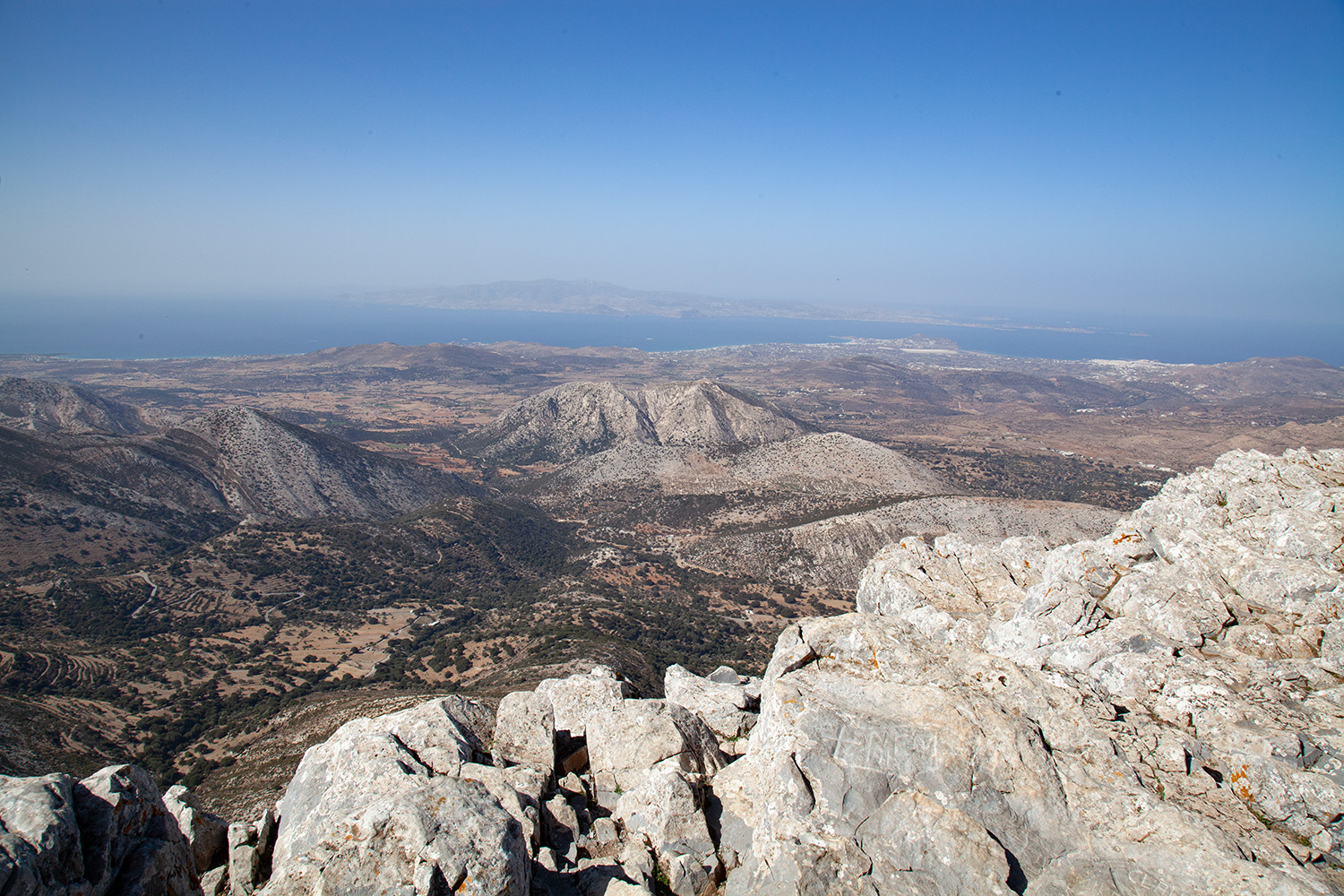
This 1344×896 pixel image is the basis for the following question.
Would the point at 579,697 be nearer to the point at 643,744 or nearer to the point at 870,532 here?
the point at 643,744

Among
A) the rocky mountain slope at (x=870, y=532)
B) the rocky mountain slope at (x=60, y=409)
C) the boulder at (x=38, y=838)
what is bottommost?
the rocky mountain slope at (x=870, y=532)

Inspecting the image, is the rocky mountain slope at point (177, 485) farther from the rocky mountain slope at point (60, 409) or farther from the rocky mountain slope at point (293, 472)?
the rocky mountain slope at point (60, 409)

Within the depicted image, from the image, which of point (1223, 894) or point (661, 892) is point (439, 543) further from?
point (1223, 894)

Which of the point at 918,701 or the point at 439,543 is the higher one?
the point at 918,701

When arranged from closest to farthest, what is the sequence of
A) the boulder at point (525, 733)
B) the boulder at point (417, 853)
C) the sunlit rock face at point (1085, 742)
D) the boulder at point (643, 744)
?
the boulder at point (417, 853)
the sunlit rock face at point (1085, 742)
the boulder at point (643, 744)
the boulder at point (525, 733)

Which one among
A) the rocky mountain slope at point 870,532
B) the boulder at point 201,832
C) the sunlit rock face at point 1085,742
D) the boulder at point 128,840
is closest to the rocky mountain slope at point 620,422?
the rocky mountain slope at point 870,532

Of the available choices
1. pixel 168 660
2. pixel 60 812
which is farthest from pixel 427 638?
pixel 60 812

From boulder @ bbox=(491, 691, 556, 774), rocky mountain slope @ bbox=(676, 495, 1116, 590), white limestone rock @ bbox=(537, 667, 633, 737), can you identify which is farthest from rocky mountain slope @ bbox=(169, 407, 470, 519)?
boulder @ bbox=(491, 691, 556, 774)
